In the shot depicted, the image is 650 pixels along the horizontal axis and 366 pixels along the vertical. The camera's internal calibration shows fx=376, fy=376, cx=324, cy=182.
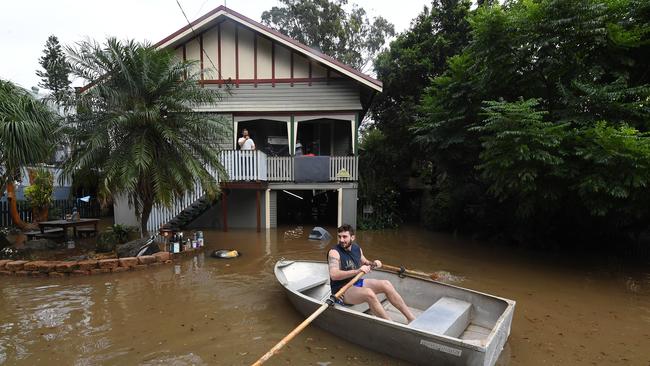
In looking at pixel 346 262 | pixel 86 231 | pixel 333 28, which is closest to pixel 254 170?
pixel 86 231

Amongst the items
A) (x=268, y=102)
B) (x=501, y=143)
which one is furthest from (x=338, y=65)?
(x=501, y=143)

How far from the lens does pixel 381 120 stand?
67.6 ft

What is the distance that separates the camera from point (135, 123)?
8.75 meters

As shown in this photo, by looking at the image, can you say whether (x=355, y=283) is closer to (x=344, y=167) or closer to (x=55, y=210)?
(x=344, y=167)

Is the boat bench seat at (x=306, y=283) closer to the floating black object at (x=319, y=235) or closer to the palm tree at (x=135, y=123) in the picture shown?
the palm tree at (x=135, y=123)

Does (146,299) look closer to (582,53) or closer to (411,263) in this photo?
(411,263)

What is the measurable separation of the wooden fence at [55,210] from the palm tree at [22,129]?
221 inches

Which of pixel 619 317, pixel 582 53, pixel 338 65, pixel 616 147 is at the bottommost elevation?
pixel 619 317

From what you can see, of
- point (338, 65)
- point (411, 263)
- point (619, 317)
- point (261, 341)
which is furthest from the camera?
point (338, 65)

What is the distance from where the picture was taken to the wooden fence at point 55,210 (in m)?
13.7

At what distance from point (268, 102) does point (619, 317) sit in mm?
12222

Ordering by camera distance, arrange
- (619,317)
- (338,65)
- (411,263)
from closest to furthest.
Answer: (619,317), (411,263), (338,65)

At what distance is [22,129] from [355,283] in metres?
8.44

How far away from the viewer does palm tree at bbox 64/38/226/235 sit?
333 inches
